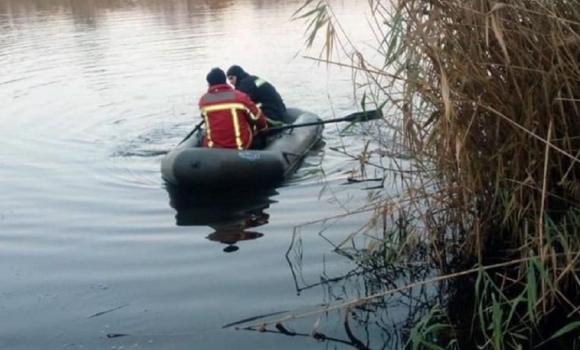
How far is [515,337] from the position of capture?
16.3ft

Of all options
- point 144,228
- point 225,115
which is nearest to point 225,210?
point 144,228

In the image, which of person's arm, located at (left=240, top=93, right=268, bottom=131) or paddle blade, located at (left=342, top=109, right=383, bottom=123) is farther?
person's arm, located at (left=240, top=93, right=268, bottom=131)

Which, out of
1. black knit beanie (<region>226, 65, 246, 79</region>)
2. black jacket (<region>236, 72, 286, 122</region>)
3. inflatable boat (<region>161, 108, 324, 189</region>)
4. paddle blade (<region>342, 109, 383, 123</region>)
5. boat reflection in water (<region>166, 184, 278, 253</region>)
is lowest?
boat reflection in water (<region>166, 184, 278, 253</region>)

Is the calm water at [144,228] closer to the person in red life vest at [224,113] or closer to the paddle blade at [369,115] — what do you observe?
the person in red life vest at [224,113]

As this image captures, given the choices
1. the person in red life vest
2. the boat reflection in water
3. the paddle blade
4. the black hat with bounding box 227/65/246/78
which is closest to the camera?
the paddle blade

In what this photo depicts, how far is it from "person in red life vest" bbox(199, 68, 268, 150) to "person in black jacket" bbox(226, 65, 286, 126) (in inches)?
42.5

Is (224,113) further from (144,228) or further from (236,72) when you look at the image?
(144,228)

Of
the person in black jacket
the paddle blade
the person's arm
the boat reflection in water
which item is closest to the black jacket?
the person in black jacket

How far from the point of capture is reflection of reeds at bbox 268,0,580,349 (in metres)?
4.76

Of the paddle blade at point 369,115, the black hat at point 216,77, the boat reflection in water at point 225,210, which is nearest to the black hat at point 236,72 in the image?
the black hat at point 216,77

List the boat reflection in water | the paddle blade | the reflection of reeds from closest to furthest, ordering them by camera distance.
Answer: the reflection of reeds < the paddle blade < the boat reflection in water

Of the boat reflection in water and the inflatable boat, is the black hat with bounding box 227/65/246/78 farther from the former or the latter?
the boat reflection in water

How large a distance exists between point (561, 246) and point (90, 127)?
30.3 ft

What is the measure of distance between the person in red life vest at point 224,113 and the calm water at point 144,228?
0.73 metres
